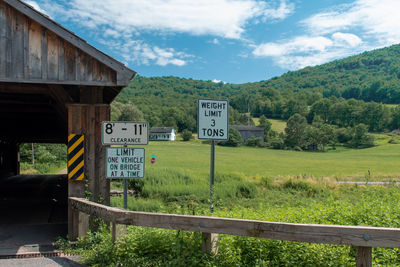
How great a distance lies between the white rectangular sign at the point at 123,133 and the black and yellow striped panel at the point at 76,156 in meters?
1.14

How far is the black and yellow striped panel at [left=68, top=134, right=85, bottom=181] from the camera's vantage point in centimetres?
687

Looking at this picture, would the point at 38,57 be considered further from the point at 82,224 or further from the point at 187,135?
the point at 187,135

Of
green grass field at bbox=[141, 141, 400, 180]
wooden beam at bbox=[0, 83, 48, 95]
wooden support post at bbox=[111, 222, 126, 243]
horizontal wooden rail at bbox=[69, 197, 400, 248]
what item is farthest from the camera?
green grass field at bbox=[141, 141, 400, 180]

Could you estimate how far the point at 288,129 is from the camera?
99875 mm

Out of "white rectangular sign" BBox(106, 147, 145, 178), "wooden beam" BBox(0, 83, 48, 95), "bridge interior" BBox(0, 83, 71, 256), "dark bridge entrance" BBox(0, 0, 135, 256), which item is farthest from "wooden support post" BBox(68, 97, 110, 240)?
"wooden beam" BBox(0, 83, 48, 95)

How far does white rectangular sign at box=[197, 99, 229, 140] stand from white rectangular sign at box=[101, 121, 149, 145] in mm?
1151

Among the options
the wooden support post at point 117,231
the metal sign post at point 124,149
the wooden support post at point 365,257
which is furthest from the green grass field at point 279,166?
the wooden support post at point 365,257

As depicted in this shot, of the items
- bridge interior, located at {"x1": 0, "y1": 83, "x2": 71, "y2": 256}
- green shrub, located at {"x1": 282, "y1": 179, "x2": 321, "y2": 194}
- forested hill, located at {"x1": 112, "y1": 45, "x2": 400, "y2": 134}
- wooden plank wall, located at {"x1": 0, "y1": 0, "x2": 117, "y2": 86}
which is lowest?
green shrub, located at {"x1": 282, "y1": 179, "x2": 321, "y2": 194}

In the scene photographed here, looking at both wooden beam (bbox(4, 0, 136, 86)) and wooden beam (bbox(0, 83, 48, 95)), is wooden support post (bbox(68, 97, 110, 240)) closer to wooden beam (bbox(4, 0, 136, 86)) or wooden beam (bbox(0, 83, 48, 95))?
wooden beam (bbox(4, 0, 136, 86))

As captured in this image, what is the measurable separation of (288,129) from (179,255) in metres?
100

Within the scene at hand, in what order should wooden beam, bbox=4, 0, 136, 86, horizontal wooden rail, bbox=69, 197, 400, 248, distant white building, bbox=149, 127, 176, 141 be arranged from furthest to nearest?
distant white building, bbox=149, 127, 176, 141, wooden beam, bbox=4, 0, 136, 86, horizontal wooden rail, bbox=69, 197, 400, 248

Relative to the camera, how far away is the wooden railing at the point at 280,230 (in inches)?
127

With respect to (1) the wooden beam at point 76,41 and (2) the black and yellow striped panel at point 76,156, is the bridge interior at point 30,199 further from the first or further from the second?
(1) the wooden beam at point 76,41

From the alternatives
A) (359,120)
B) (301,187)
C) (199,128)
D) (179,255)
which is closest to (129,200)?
(199,128)
